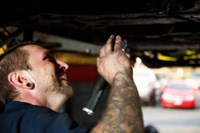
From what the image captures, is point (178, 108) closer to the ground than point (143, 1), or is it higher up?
closer to the ground

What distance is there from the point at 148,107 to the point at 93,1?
15075 mm

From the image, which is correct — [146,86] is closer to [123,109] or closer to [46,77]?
[46,77]

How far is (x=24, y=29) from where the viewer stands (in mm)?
2830

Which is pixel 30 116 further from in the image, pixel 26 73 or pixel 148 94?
pixel 148 94

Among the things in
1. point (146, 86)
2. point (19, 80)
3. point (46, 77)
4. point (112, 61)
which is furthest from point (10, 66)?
point (146, 86)

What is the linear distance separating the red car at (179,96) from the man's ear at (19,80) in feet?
48.8

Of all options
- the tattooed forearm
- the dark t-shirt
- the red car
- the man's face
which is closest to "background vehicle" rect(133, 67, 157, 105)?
the red car

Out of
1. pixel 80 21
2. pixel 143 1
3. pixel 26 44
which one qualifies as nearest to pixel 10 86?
pixel 26 44

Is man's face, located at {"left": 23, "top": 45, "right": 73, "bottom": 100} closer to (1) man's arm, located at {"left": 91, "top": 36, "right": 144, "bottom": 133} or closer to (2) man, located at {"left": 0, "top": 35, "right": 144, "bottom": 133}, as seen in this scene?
(2) man, located at {"left": 0, "top": 35, "right": 144, "bottom": 133}

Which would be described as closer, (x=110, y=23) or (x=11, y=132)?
(x=11, y=132)

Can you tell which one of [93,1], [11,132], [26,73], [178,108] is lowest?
[178,108]

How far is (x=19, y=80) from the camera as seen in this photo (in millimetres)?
1982

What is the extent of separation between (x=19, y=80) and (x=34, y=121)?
1.34 feet

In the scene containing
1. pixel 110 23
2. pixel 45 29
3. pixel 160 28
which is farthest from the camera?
pixel 45 29
